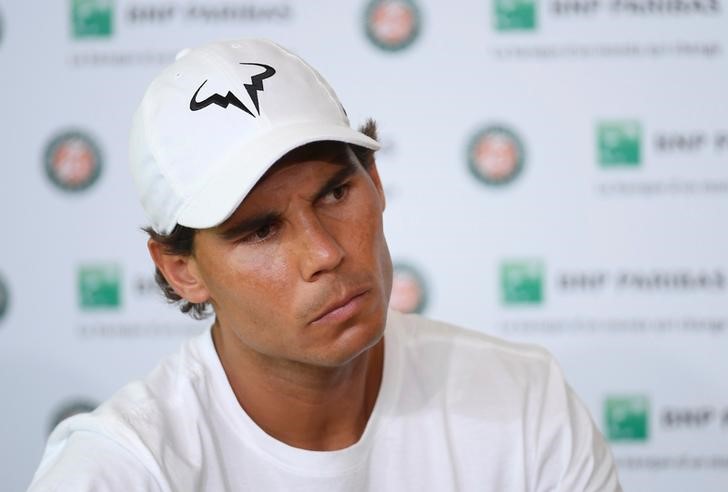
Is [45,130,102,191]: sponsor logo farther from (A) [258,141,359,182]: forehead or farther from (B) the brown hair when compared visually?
(A) [258,141,359,182]: forehead

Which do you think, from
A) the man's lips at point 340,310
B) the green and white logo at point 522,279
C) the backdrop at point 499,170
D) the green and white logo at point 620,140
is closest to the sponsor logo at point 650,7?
the backdrop at point 499,170

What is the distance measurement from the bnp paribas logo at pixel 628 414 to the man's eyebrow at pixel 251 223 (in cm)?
148

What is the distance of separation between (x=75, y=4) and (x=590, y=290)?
1.46 meters

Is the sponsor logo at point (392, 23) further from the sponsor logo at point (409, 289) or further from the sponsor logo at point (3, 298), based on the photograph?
the sponsor logo at point (3, 298)

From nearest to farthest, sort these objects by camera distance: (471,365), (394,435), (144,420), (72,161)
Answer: (144,420)
(394,435)
(471,365)
(72,161)

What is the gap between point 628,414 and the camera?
235 cm

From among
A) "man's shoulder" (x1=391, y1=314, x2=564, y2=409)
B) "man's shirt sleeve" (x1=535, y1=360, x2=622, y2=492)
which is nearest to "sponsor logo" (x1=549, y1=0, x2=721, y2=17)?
"man's shoulder" (x1=391, y1=314, x2=564, y2=409)

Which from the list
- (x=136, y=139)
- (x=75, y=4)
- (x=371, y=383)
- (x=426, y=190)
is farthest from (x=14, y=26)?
(x=371, y=383)

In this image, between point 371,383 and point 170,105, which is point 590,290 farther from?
point 170,105

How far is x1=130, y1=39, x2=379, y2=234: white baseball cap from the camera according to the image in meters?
1.10

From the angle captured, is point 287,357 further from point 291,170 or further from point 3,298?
point 3,298

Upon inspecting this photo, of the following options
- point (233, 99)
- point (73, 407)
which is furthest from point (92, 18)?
point (233, 99)

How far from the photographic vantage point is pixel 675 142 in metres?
2.29

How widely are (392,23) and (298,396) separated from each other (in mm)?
1258
